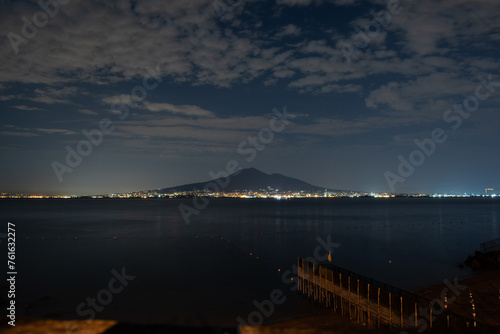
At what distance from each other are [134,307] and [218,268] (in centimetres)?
987

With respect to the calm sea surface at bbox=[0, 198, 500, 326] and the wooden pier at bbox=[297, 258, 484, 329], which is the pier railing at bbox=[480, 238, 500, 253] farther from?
the wooden pier at bbox=[297, 258, 484, 329]

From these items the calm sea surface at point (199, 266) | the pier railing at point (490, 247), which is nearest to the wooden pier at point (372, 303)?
the calm sea surface at point (199, 266)

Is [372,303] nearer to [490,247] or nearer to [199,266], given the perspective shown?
[199,266]

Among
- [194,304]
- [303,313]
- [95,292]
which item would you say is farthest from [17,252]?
[303,313]

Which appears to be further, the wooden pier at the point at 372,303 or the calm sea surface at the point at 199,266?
the calm sea surface at the point at 199,266

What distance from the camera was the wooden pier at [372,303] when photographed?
1175 centimetres

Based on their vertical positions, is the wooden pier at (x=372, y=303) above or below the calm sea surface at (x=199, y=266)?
above

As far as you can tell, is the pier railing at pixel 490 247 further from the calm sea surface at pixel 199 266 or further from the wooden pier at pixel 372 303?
the wooden pier at pixel 372 303

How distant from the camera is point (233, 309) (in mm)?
17297

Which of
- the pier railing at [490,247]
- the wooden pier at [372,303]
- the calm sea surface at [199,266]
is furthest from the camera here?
the pier railing at [490,247]

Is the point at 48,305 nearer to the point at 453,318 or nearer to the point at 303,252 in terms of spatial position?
the point at 453,318

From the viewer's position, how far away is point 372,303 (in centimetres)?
1357

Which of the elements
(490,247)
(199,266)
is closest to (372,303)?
(199,266)

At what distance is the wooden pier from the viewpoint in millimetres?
11750
